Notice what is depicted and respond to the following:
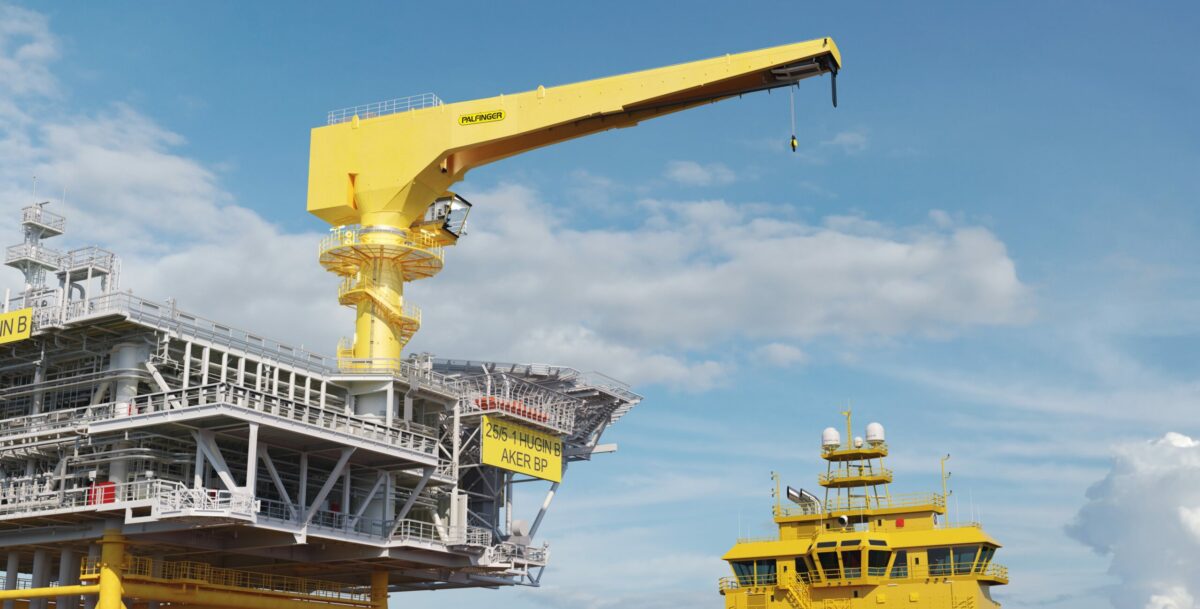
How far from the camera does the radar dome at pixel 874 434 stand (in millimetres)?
74625

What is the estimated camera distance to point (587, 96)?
207 ft

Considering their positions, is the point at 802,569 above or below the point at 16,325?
below

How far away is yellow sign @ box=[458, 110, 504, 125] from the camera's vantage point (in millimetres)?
64688

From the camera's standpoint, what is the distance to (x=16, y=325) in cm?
5784

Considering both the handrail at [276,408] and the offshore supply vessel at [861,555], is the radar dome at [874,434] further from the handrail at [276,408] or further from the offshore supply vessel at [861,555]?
the handrail at [276,408]

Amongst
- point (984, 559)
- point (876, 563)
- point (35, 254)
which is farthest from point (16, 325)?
point (984, 559)

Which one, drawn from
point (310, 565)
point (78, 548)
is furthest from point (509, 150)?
point (78, 548)

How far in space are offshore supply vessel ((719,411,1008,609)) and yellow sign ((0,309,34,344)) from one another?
39.9 meters

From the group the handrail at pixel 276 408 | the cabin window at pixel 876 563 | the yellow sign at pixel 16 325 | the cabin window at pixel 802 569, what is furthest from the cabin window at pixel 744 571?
the yellow sign at pixel 16 325

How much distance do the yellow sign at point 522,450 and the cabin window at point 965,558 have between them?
2191cm

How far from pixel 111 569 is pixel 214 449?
7279 mm

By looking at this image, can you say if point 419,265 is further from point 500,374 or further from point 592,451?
point 592,451

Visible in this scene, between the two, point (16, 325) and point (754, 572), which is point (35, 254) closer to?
point (16, 325)

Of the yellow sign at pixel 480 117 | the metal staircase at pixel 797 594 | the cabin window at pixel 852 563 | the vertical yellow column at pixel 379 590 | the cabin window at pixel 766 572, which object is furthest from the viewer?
the cabin window at pixel 766 572
